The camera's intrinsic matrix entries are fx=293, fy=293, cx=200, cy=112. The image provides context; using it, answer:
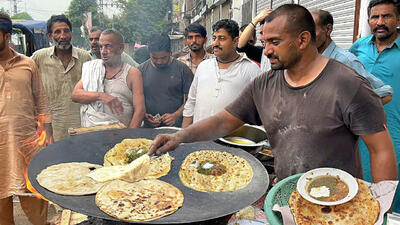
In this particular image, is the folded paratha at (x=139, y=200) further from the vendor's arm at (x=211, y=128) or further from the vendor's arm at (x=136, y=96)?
the vendor's arm at (x=136, y=96)

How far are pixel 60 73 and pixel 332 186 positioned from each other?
3891mm

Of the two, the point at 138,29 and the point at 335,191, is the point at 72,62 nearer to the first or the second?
the point at 335,191

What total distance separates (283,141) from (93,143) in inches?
65.3

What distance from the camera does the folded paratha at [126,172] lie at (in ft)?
6.02

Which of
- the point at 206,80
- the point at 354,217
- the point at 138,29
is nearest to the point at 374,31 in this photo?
the point at 206,80

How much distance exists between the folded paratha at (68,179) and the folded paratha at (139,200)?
0.13 meters

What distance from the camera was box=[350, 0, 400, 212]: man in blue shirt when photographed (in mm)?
3168

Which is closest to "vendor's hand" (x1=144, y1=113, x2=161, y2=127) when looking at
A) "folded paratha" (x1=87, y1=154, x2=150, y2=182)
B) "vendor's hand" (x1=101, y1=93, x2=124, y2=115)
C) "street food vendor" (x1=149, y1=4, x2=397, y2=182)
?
"vendor's hand" (x1=101, y1=93, x2=124, y2=115)

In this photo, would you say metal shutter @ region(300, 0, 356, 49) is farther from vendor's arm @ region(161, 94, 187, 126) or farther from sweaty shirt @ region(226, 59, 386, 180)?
sweaty shirt @ region(226, 59, 386, 180)

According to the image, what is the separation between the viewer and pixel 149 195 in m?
2.05

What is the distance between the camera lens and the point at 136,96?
3.86 metres

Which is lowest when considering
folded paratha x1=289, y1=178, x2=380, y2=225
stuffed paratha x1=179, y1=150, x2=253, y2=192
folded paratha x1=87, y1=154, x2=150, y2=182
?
stuffed paratha x1=179, y1=150, x2=253, y2=192

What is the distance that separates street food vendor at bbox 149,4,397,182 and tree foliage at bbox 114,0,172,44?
6.49 m

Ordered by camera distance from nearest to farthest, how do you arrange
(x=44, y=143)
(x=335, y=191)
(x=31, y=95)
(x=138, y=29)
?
1. (x=335, y=191)
2. (x=31, y=95)
3. (x=44, y=143)
4. (x=138, y=29)
